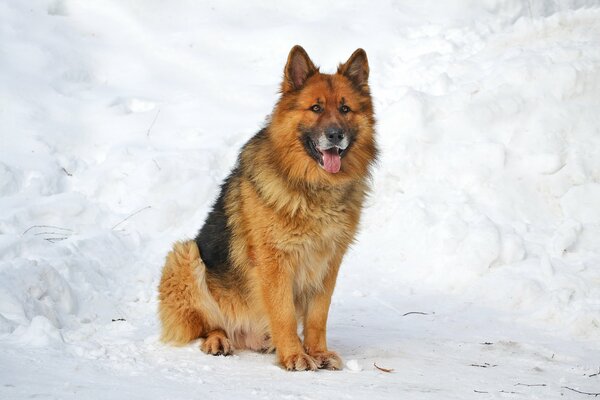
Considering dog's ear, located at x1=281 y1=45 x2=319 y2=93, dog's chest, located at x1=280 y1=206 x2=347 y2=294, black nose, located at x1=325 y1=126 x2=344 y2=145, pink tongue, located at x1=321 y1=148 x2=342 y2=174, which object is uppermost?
dog's ear, located at x1=281 y1=45 x2=319 y2=93

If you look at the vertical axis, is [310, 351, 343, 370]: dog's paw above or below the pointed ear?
below

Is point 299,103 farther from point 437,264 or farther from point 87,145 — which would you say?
point 87,145

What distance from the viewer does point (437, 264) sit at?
786cm

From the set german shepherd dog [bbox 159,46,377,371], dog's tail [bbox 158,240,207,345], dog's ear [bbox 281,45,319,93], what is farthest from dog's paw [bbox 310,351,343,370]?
dog's ear [bbox 281,45,319,93]

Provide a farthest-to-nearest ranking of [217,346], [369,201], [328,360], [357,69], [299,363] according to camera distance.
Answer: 1. [369,201]
2. [357,69]
3. [217,346]
4. [328,360]
5. [299,363]

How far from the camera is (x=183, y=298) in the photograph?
213 inches

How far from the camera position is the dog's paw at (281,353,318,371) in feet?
15.8

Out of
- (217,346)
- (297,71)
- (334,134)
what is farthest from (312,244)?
(297,71)

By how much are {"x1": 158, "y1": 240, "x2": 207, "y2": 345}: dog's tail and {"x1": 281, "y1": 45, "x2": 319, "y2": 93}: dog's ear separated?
58.8 inches

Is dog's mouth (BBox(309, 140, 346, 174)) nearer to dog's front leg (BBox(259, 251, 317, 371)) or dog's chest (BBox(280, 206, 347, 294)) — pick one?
dog's chest (BBox(280, 206, 347, 294))

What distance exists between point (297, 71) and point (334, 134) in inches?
26.2

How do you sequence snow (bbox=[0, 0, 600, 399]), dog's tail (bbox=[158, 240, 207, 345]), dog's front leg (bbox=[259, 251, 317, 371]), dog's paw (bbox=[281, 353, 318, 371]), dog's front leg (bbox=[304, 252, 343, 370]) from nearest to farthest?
snow (bbox=[0, 0, 600, 399]), dog's paw (bbox=[281, 353, 318, 371]), dog's front leg (bbox=[259, 251, 317, 371]), dog's front leg (bbox=[304, 252, 343, 370]), dog's tail (bbox=[158, 240, 207, 345])

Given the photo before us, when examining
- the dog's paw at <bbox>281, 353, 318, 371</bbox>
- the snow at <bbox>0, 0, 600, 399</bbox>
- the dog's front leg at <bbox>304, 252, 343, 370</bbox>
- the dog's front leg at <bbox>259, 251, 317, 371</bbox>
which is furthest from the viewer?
the dog's front leg at <bbox>304, 252, 343, 370</bbox>

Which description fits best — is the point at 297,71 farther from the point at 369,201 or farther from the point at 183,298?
the point at 369,201
